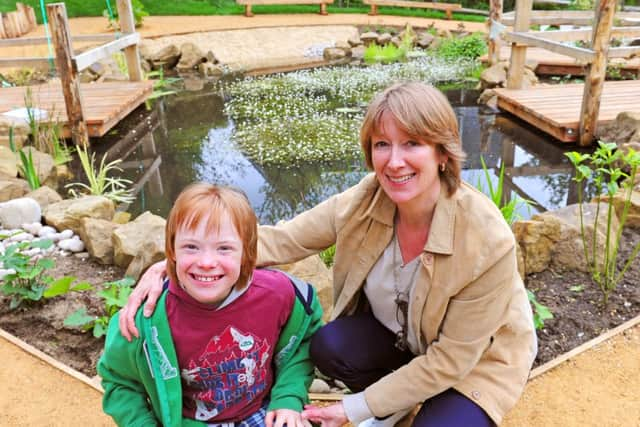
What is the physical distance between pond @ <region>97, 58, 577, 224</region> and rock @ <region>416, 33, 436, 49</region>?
13.0ft

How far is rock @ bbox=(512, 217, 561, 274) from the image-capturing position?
112 inches

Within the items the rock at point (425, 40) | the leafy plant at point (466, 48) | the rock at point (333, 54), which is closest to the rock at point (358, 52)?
the rock at point (333, 54)

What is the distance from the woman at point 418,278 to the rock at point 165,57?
8.64m

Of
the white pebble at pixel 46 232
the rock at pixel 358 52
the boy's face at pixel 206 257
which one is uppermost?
the boy's face at pixel 206 257

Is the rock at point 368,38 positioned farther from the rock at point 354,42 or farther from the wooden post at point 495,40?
the wooden post at point 495,40

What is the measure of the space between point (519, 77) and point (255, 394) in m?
6.15

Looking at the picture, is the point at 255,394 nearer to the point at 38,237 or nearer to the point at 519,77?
the point at 38,237

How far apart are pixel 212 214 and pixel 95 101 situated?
552 centimetres

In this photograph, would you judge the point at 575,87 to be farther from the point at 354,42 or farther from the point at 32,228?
the point at 32,228

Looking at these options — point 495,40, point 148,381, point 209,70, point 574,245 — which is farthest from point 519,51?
point 148,381

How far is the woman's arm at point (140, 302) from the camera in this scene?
140 centimetres

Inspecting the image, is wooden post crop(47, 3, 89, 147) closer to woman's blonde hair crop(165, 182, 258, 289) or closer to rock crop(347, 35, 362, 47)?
woman's blonde hair crop(165, 182, 258, 289)

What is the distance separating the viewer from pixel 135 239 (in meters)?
2.98

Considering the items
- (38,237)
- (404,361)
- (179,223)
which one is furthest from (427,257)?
(38,237)
